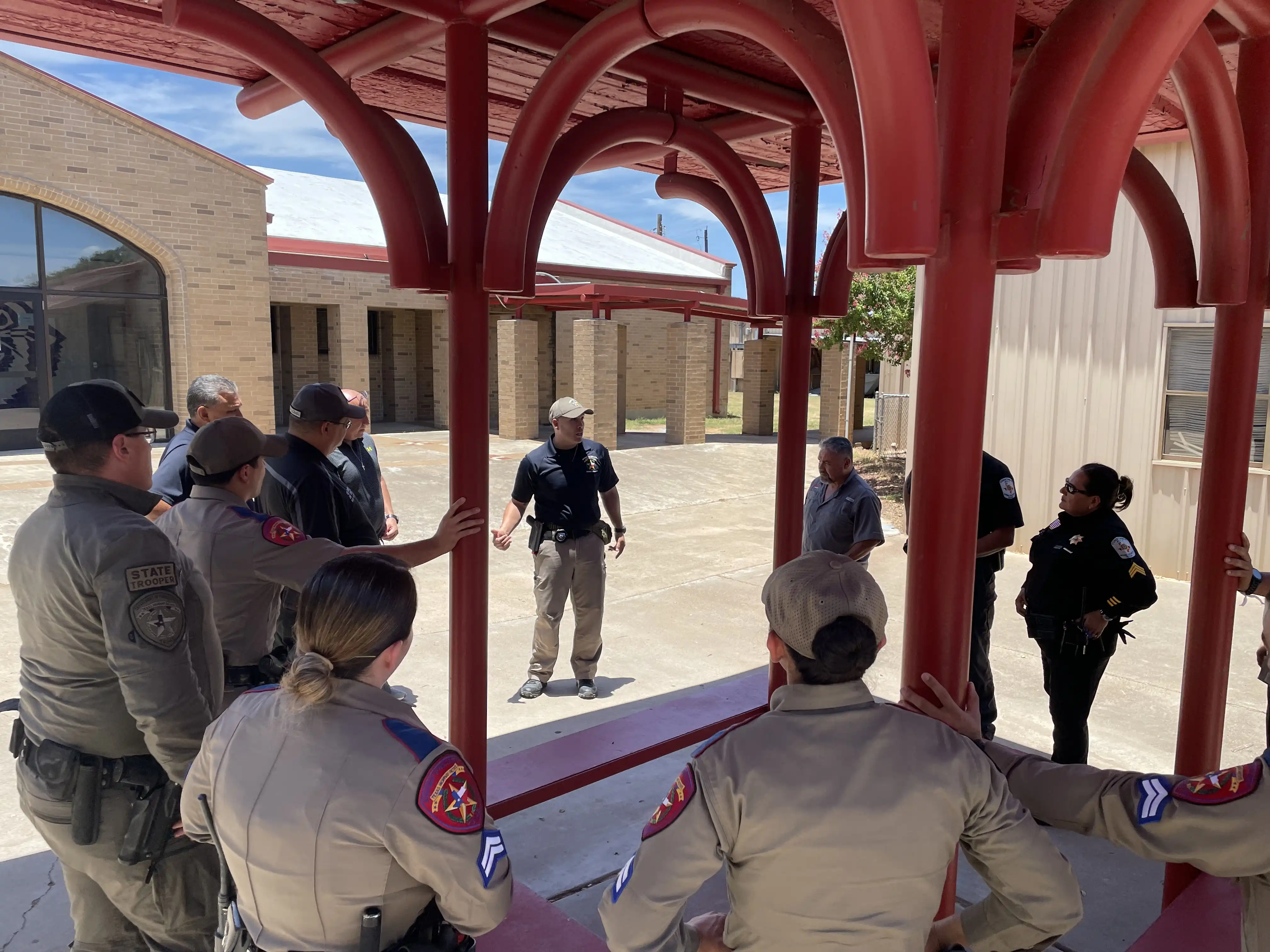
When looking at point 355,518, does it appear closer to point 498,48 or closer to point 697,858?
point 498,48

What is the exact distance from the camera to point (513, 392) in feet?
60.5

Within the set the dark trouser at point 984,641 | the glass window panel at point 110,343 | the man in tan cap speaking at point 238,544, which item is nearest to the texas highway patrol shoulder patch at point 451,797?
the man in tan cap speaking at point 238,544

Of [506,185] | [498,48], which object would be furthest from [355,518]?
[498,48]

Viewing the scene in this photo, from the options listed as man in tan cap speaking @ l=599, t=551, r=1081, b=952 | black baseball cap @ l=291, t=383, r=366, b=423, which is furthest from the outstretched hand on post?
black baseball cap @ l=291, t=383, r=366, b=423

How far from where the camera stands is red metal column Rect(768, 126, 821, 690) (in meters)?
4.16

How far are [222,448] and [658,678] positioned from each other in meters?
3.73

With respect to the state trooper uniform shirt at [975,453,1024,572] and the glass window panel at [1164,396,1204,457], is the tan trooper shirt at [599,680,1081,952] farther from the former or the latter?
the glass window panel at [1164,396,1204,457]

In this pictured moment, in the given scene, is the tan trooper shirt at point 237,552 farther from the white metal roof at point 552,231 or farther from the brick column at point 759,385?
the brick column at point 759,385

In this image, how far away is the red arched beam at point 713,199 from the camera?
4.23 meters

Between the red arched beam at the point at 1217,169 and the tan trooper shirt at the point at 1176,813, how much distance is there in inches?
66.5

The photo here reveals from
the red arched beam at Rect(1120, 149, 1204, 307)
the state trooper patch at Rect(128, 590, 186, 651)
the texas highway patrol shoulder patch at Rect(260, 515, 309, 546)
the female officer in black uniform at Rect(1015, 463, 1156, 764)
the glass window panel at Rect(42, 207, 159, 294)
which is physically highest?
the glass window panel at Rect(42, 207, 159, 294)

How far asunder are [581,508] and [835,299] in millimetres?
2133

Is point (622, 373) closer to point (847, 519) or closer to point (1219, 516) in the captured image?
point (847, 519)

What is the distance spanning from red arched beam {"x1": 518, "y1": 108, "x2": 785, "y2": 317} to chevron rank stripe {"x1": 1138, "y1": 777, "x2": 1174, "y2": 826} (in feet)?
7.22
